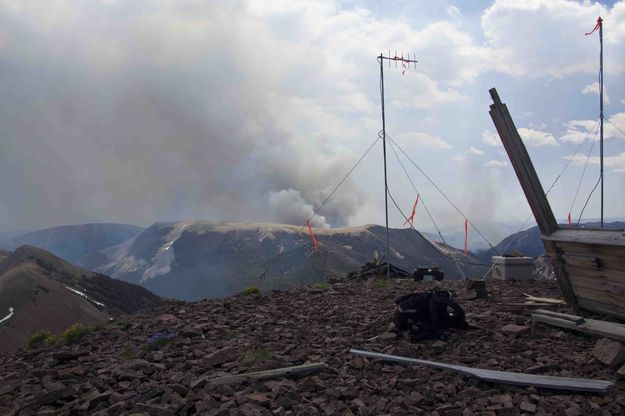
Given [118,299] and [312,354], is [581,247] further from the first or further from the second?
[118,299]

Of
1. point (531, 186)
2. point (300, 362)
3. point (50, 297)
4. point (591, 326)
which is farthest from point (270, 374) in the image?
point (50, 297)

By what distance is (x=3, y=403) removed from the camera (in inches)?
297

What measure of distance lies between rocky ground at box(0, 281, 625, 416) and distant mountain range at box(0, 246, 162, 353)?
84906 mm

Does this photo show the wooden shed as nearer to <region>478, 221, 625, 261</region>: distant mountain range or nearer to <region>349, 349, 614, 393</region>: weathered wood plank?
<region>478, 221, 625, 261</region>: distant mountain range

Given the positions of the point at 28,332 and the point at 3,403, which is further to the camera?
the point at 28,332

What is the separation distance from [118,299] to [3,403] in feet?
453

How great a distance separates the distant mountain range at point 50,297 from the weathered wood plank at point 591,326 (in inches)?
3565

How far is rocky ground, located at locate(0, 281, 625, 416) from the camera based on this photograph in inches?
243

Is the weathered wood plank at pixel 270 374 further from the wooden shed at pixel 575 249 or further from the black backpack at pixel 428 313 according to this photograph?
the wooden shed at pixel 575 249

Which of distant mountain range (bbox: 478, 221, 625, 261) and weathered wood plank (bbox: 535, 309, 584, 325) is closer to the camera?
weathered wood plank (bbox: 535, 309, 584, 325)

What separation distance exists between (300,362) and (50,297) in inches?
5027

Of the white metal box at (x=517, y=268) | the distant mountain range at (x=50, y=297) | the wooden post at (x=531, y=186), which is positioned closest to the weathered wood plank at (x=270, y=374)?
the wooden post at (x=531, y=186)

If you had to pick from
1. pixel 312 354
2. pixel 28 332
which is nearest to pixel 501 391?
pixel 312 354

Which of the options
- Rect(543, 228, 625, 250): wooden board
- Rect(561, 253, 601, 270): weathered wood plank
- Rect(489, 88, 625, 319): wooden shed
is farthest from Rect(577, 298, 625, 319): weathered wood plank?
Rect(543, 228, 625, 250): wooden board
